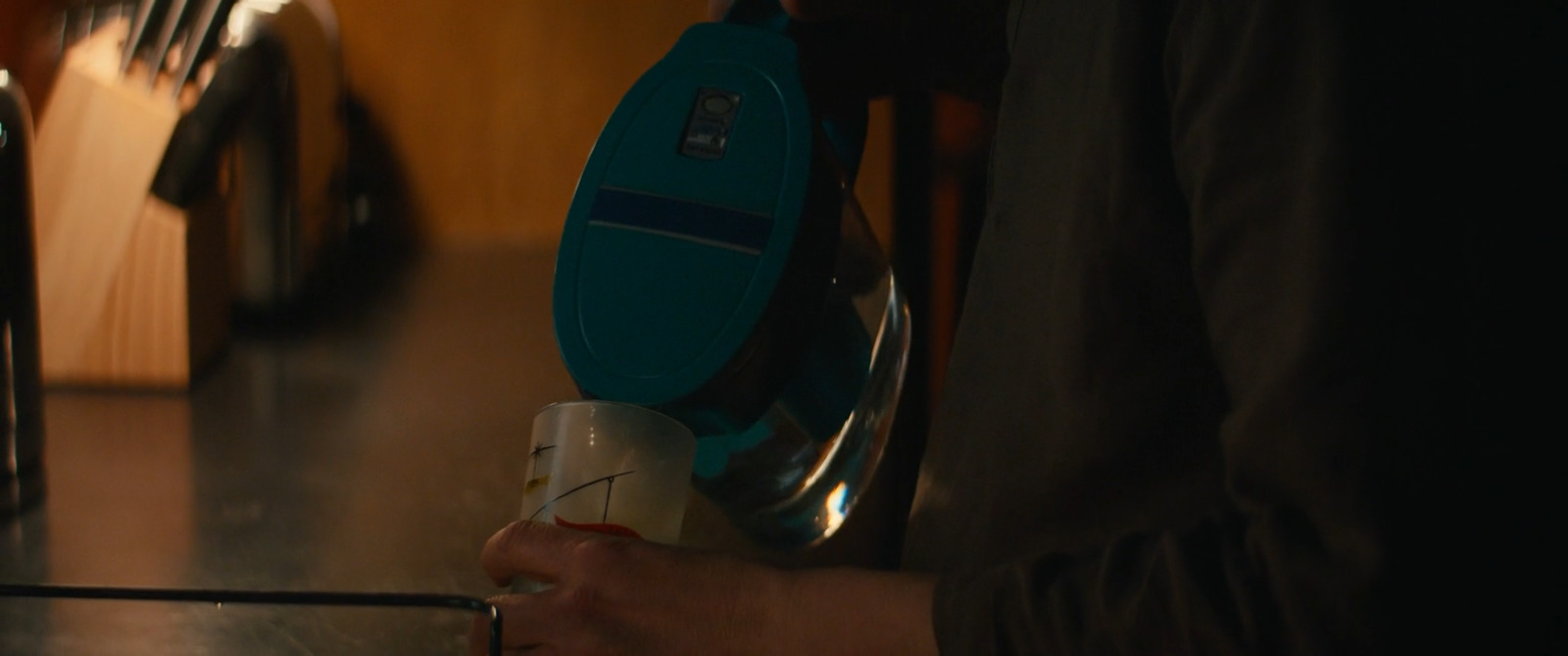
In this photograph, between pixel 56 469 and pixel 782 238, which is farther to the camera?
pixel 56 469

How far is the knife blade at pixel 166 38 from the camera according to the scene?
113 centimetres

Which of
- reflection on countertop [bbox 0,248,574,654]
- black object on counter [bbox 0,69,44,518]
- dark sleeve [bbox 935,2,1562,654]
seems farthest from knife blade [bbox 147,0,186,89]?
dark sleeve [bbox 935,2,1562,654]

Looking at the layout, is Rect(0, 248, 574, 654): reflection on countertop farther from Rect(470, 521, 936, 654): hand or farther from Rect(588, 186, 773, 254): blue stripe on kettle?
Rect(588, 186, 773, 254): blue stripe on kettle

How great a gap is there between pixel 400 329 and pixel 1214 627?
98cm

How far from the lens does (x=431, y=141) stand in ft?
4.95

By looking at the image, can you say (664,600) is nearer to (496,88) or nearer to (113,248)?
(113,248)

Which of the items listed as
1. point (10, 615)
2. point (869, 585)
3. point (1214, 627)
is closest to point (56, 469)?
point (10, 615)

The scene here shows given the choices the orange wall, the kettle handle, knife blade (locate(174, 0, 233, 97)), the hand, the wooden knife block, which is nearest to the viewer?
the hand

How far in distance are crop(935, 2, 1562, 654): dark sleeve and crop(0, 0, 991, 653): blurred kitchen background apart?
35 centimetres

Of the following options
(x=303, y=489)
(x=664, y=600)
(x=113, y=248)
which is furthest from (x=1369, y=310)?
(x=113, y=248)

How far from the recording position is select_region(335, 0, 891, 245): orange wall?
1449 mm

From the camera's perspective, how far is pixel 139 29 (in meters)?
1.13

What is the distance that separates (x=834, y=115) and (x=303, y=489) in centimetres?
39

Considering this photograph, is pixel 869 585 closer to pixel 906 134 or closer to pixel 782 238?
pixel 782 238
